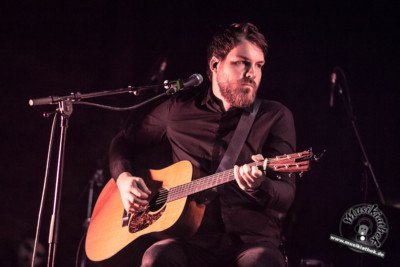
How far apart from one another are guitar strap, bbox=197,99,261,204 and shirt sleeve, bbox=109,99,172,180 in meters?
0.67

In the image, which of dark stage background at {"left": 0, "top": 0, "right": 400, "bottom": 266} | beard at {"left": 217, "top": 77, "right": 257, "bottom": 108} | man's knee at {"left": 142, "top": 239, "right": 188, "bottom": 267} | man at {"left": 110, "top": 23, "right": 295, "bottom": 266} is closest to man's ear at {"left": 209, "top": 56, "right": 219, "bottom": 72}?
man at {"left": 110, "top": 23, "right": 295, "bottom": 266}

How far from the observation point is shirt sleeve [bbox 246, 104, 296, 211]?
2.76m

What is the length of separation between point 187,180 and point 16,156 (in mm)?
2652

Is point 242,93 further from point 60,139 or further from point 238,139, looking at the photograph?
point 60,139

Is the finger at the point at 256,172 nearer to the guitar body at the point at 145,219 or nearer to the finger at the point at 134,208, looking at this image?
the guitar body at the point at 145,219

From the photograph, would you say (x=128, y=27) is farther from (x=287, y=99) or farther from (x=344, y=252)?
(x=344, y=252)

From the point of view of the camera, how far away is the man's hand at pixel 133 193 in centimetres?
316

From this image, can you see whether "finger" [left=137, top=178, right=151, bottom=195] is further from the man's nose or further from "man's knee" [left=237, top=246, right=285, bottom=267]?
the man's nose

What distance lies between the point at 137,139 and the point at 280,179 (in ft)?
4.29

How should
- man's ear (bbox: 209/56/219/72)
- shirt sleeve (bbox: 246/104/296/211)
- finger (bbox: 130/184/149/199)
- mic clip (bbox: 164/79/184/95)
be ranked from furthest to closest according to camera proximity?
man's ear (bbox: 209/56/219/72)
finger (bbox: 130/184/149/199)
mic clip (bbox: 164/79/184/95)
shirt sleeve (bbox: 246/104/296/211)

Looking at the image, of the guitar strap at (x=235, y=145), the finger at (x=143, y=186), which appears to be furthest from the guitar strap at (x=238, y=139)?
the finger at (x=143, y=186)

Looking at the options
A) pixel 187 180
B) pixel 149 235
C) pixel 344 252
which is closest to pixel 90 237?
pixel 149 235

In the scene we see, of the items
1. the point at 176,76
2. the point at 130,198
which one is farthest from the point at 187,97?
the point at 176,76

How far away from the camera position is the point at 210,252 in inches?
113
